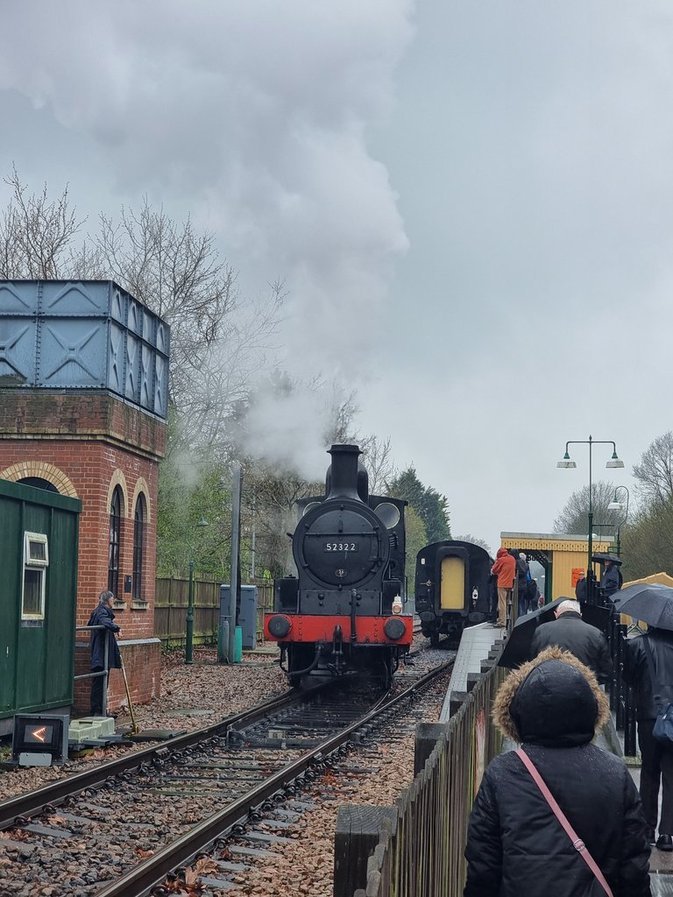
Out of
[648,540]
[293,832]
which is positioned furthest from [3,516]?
[648,540]

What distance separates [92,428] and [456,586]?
57.0 feet

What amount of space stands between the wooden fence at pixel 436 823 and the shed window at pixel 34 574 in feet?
24.3

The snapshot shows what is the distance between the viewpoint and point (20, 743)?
473 inches

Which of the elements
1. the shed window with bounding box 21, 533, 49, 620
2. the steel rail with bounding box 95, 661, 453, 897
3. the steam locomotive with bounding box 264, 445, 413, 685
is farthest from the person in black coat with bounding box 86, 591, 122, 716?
the steam locomotive with bounding box 264, 445, 413, 685

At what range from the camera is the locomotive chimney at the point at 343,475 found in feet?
66.8

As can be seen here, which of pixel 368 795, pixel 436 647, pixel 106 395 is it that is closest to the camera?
pixel 368 795

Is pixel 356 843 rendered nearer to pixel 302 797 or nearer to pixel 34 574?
pixel 302 797

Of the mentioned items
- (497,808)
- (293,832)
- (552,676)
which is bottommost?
(293,832)

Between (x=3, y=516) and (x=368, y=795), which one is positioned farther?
(x=3, y=516)

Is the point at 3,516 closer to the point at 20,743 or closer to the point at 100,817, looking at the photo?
the point at 20,743

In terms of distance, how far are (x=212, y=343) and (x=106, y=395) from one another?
17.4m

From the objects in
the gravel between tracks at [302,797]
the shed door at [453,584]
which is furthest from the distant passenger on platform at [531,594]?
the gravel between tracks at [302,797]

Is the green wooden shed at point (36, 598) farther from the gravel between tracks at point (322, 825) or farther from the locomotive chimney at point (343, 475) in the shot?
the locomotive chimney at point (343, 475)

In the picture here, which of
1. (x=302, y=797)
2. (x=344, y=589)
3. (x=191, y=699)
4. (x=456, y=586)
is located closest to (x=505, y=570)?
(x=344, y=589)
